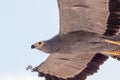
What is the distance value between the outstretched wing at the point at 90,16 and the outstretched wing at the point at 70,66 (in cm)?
99

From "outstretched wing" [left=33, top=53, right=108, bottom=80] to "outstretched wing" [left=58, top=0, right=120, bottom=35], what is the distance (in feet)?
3.24

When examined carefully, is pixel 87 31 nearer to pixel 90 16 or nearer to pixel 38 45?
pixel 90 16

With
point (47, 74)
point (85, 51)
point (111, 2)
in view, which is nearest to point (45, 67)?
point (47, 74)

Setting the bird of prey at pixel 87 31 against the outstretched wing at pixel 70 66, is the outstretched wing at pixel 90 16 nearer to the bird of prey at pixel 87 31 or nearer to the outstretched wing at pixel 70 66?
the bird of prey at pixel 87 31

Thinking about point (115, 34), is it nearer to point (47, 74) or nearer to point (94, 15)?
point (94, 15)

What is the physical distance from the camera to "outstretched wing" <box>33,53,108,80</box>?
1958cm

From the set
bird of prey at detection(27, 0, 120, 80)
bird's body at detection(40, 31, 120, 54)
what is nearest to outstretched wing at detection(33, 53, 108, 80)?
bird of prey at detection(27, 0, 120, 80)

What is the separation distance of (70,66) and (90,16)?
2.00 metres

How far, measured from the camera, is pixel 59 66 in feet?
65.4

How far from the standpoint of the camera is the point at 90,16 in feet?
62.1

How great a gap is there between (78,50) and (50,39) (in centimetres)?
92

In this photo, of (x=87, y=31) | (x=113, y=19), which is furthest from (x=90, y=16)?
(x=113, y=19)

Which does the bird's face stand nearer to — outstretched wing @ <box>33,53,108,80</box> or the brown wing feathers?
outstretched wing @ <box>33,53,108,80</box>

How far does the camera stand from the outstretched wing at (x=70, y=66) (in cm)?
1958
